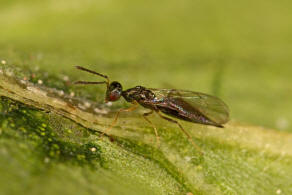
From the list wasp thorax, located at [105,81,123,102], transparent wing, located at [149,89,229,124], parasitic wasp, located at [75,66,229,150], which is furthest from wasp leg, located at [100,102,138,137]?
transparent wing, located at [149,89,229,124]

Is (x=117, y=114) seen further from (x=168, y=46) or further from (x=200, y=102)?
(x=168, y=46)

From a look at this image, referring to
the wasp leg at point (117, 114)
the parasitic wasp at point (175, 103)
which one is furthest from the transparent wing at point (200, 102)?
the wasp leg at point (117, 114)

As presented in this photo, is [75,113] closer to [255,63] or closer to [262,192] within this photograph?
[262,192]

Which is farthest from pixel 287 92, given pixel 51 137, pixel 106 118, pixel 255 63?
pixel 51 137

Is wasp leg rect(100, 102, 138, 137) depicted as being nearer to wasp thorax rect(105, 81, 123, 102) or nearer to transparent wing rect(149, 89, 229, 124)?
wasp thorax rect(105, 81, 123, 102)

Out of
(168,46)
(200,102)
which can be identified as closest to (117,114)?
(200,102)

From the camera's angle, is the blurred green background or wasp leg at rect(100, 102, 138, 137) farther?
the blurred green background
